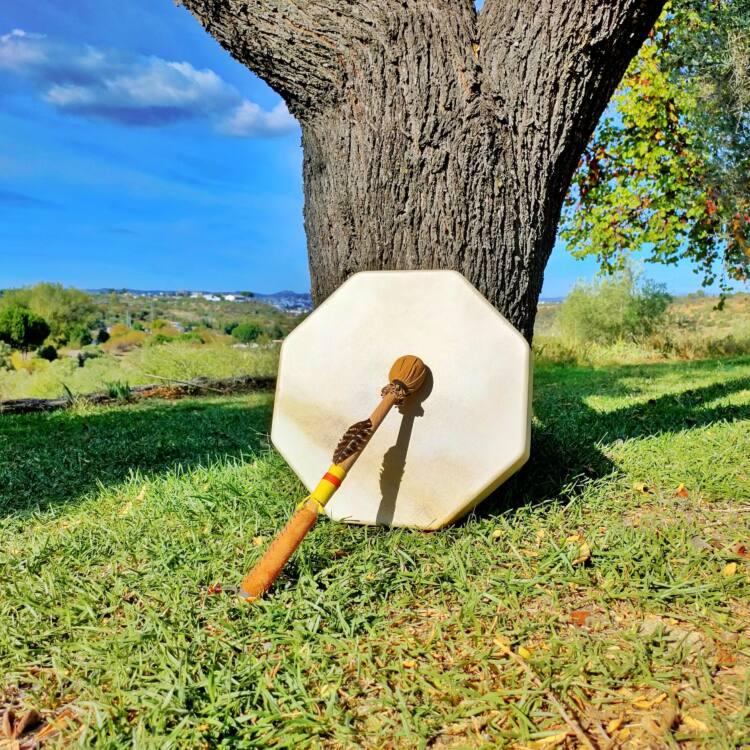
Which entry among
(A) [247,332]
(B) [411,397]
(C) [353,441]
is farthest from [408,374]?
(A) [247,332]

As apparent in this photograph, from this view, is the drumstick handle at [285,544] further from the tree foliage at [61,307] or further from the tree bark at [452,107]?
the tree foliage at [61,307]

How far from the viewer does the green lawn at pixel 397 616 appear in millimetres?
1641

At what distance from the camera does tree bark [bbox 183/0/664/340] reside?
2.90 m

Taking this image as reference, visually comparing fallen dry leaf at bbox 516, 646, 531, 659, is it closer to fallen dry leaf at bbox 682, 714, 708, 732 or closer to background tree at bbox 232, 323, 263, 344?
fallen dry leaf at bbox 682, 714, 708, 732

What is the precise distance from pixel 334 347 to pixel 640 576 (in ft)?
4.68

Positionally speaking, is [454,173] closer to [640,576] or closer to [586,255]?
[640,576]

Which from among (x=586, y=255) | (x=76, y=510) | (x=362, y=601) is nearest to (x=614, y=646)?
(x=362, y=601)

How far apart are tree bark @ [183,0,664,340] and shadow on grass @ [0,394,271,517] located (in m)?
1.91

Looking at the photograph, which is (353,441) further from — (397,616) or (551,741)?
(551,741)

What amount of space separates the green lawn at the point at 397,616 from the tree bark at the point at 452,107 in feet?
3.67

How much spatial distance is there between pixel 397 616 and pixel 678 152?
1086 centimetres

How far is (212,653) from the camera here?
1879 mm

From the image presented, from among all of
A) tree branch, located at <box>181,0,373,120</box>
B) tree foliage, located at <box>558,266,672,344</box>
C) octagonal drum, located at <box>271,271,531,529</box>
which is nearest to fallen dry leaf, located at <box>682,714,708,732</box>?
octagonal drum, located at <box>271,271,531,529</box>

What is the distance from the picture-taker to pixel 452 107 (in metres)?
2.89
